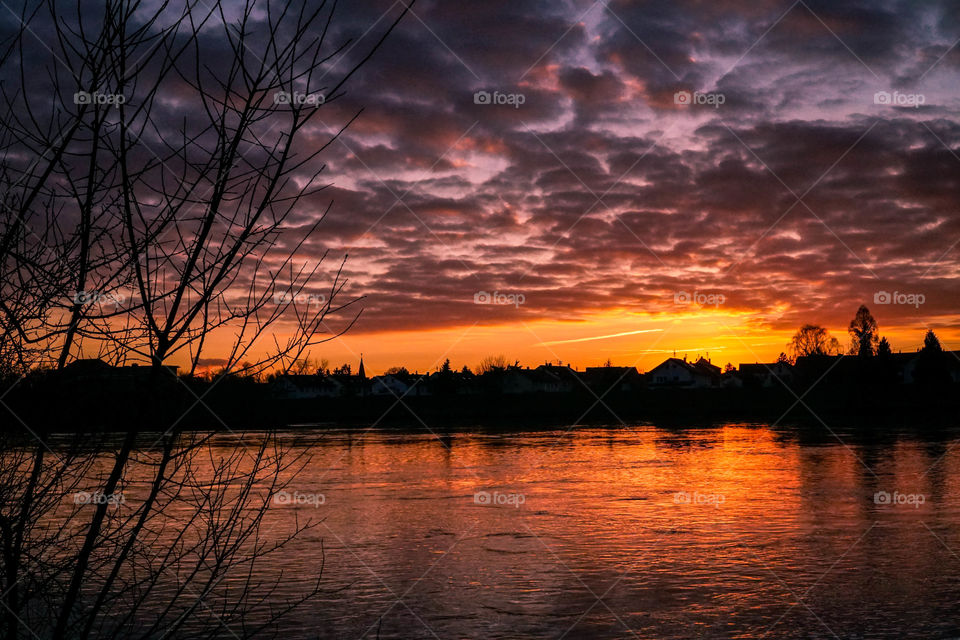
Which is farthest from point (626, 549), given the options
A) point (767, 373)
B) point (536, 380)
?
point (767, 373)

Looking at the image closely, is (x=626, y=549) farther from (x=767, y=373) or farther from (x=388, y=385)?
(x=388, y=385)

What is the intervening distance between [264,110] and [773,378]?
11613cm

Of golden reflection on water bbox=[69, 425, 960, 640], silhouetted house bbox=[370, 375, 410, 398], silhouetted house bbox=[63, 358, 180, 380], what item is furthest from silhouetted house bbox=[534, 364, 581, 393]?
silhouetted house bbox=[63, 358, 180, 380]

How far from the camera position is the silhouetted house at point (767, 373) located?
101 metres

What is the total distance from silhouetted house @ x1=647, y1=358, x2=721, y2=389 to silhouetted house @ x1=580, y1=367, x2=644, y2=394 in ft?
7.00

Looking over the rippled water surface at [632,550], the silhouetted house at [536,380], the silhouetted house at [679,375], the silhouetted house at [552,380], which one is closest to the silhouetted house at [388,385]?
the silhouetted house at [536,380]

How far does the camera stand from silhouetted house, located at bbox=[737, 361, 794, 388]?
101m

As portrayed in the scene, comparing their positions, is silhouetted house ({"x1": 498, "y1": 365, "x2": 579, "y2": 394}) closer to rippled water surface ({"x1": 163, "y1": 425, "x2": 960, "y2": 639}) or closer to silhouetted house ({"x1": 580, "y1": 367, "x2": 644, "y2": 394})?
silhouetted house ({"x1": 580, "y1": 367, "x2": 644, "y2": 394})

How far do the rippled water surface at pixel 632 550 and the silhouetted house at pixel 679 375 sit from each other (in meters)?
88.8

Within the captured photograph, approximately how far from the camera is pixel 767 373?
377ft

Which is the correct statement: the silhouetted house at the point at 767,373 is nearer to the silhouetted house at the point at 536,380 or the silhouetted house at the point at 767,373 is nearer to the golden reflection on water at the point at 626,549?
the silhouetted house at the point at 536,380

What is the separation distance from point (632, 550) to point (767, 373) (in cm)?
10888

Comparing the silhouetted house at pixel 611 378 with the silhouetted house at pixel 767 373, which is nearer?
the silhouetted house at pixel 767 373

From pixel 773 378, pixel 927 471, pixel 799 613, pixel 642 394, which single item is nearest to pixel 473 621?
pixel 799 613
